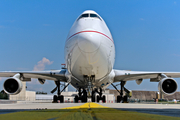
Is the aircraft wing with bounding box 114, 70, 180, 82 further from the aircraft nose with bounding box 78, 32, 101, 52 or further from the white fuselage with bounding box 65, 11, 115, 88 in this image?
the aircraft nose with bounding box 78, 32, 101, 52

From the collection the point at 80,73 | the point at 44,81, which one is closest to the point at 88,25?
the point at 80,73

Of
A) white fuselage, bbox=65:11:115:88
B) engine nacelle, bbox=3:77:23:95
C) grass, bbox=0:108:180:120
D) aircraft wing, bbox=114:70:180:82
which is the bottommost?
grass, bbox=0:108:180:120

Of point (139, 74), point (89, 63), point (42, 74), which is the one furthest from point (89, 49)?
point (139, 74)

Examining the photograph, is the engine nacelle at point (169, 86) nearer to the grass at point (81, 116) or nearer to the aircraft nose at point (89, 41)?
the aircraft nose at point (89, 41)

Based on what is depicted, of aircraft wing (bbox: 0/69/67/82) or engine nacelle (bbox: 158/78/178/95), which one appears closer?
engine nacelle (bbox: 158/78/178/95)

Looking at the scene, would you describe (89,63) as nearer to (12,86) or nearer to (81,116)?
(12,86)

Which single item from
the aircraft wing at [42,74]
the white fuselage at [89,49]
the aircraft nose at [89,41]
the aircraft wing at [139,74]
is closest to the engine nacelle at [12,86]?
the aircraft wing at [42,74]

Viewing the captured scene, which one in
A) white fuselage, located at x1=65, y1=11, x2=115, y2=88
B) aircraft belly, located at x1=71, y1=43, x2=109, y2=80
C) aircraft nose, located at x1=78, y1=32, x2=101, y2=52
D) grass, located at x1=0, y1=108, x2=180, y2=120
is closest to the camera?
grass, located at x1=0, y1=108, x2=180, y2=120

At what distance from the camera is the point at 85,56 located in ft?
34.0

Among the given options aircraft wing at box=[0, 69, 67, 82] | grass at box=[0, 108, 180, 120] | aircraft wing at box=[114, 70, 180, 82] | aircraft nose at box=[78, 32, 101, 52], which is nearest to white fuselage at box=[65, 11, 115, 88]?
aircraft nose at box=[78, 32, 101, 52]

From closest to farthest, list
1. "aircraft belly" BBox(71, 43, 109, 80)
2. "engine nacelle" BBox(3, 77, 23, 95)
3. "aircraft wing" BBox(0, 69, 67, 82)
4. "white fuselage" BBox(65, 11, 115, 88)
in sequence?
"white fuselage" BBox(65, 11, 115, 88) < "aircraft belly" BBox(71, 43, 109, 80) < "engine nacelle" BBox(3, 77, 23, 95) < "aircraft wing" BBox(0, 69, 67, 82)

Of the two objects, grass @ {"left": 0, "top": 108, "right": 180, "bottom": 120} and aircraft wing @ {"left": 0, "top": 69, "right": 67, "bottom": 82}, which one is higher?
aircraft wing @ {"left": 0, "top": 69, "right": 67, "bottom": 82}

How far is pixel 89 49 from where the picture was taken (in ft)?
32.7

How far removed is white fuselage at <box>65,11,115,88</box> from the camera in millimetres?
9938
